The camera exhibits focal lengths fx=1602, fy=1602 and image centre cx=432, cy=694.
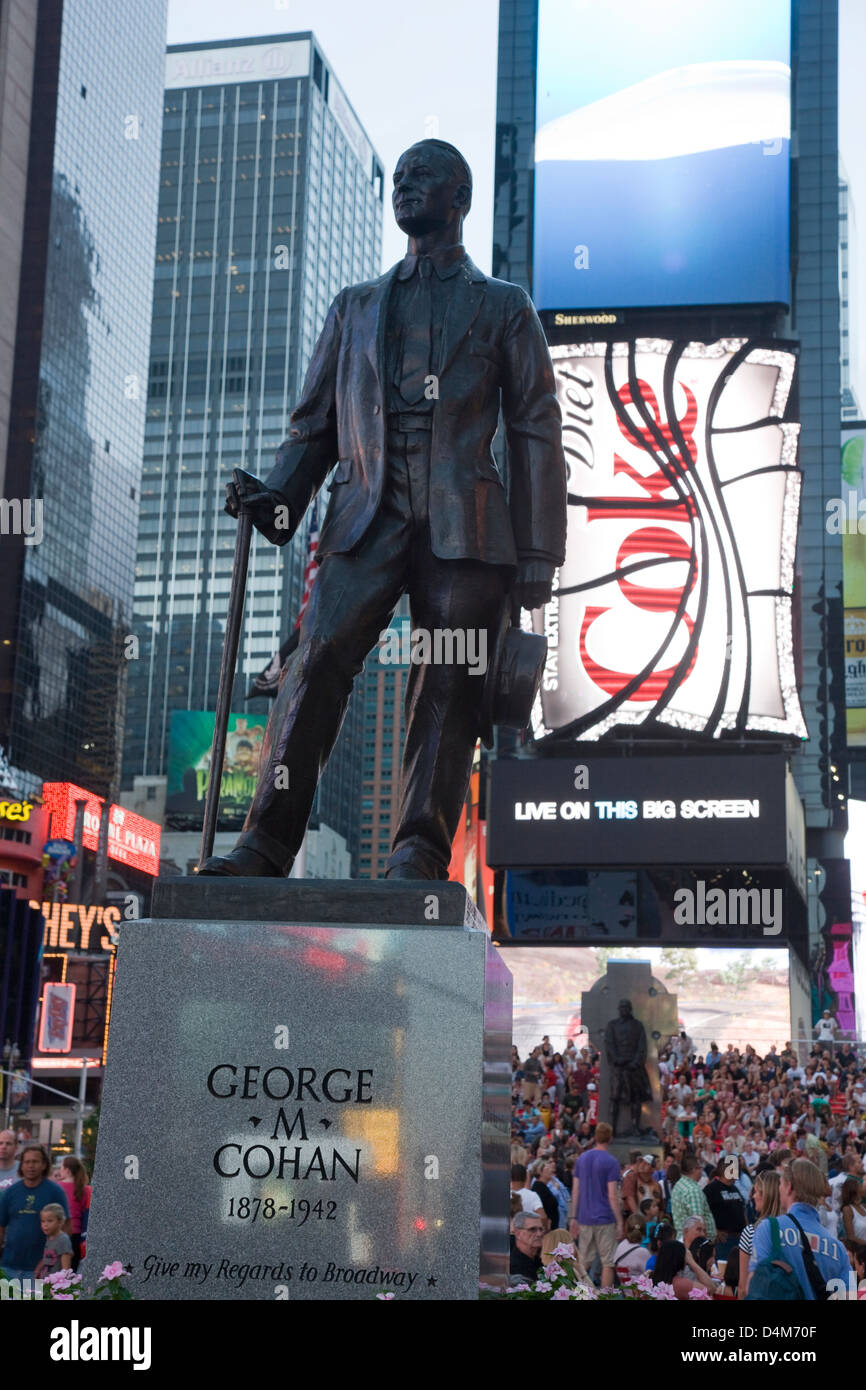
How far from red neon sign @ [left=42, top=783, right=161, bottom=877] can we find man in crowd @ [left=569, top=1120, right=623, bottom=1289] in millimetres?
75560

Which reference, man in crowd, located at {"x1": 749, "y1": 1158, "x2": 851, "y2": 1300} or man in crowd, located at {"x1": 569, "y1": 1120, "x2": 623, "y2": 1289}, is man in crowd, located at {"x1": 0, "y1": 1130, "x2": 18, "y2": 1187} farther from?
man in crowd, located at {"x1": 749, "y1": 1158, "x2": 851, "y2": 1300}

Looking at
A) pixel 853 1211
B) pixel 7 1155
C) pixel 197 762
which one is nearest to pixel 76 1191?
pixel 7 1155

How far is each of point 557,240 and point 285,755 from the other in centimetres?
4473

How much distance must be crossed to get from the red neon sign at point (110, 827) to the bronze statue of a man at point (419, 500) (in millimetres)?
81038

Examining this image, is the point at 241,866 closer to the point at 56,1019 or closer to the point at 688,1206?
the point at 688,1206

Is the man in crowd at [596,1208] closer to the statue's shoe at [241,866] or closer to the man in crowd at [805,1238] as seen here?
the man in crowd at [805,1238]

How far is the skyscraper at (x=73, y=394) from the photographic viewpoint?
104m

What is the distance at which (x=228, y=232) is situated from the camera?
185 metres

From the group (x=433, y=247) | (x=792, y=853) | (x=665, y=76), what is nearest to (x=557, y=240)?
(x=665, y=76)

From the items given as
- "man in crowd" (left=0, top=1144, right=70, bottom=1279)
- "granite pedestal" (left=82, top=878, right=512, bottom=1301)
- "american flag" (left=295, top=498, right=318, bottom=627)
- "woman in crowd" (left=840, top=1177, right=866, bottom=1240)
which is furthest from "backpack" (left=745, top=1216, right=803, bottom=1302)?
"man in crowd" (left=0, top=1144, right=70, bottom=1279)

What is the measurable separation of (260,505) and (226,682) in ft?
2.98

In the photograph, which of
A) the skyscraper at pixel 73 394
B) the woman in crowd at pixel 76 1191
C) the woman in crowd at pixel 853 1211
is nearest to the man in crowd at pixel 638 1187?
the woman in crowd at pixel 853 1211

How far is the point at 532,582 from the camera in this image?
719 cm

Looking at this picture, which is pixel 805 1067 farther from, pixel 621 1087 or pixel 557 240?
pixel 557 240
